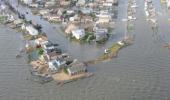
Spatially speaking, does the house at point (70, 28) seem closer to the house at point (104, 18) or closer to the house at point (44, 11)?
the house at point (104, 18)

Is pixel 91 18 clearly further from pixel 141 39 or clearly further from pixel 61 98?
pixel 61 98

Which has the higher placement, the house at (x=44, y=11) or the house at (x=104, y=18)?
the house at (x=44, y=11)

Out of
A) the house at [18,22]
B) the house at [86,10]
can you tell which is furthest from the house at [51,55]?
the house at [86,10]

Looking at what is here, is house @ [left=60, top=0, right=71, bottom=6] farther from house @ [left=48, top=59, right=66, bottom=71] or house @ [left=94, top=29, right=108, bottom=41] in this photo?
house @ [left=48, top=59, right=66, bottom=71]

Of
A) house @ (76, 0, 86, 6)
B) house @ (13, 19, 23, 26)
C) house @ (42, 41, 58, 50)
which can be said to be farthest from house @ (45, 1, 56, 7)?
house @ (42, 41, 58, 50)

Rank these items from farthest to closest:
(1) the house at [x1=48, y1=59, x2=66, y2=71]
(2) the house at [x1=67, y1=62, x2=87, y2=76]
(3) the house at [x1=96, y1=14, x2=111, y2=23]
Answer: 1. (3) the house at [x1=96, y1=14, x2=111, y2=23]
2. (1) the house at [x1=48, y1=59, x2=66, y2=71]
3. (2) the house at [x1=67, y1=62, x2=87, y2=76]

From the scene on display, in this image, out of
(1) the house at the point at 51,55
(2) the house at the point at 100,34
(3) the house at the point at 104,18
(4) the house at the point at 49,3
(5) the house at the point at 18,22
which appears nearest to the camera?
(1) the house at the point at 51,55
